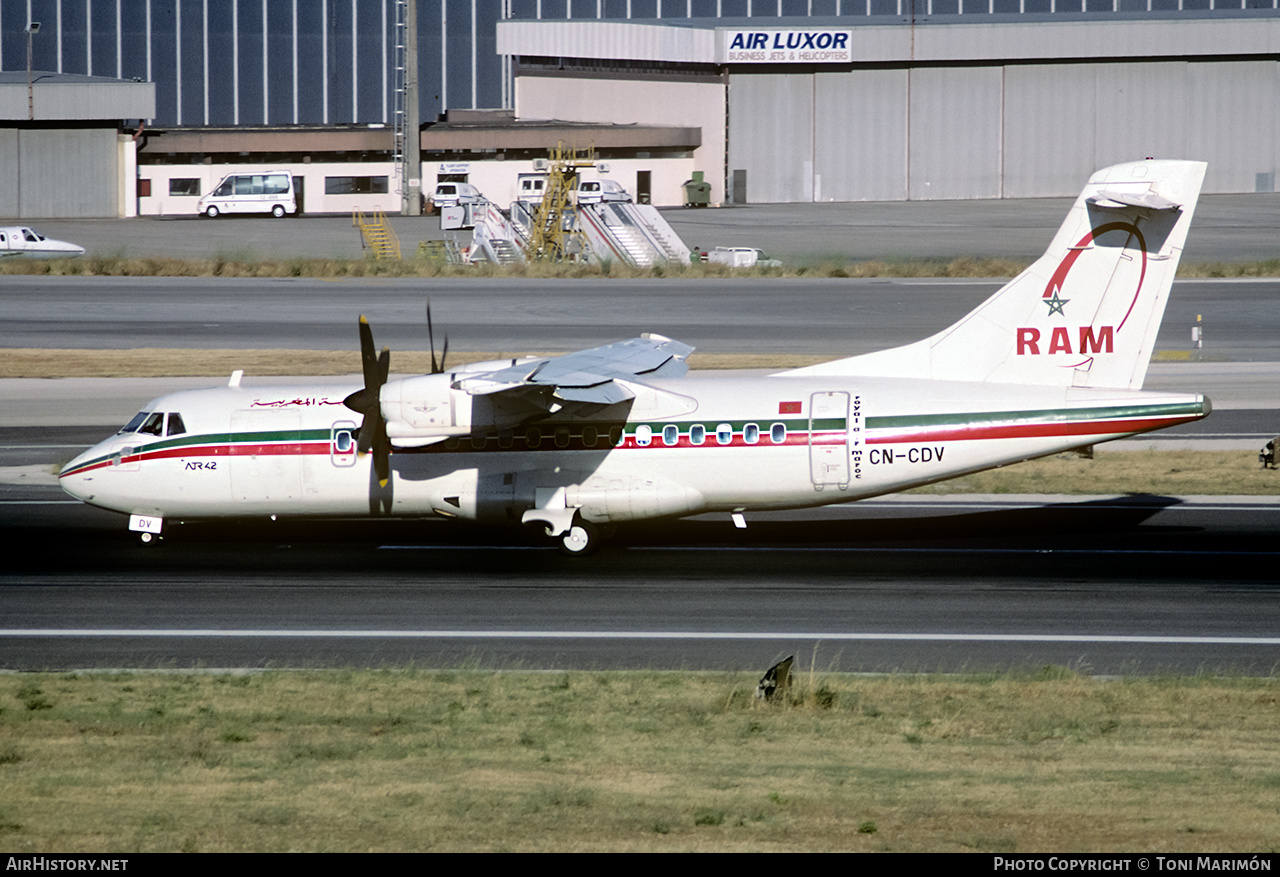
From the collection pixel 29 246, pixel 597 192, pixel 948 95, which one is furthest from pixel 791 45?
pixel 29 246

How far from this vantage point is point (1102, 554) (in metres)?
23.0

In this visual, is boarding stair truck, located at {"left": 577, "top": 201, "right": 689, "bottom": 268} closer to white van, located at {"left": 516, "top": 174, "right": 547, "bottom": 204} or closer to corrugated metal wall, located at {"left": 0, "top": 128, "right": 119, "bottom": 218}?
white van, located at {"left": 516, "top": 174, "right": 547, "bottom": 204}

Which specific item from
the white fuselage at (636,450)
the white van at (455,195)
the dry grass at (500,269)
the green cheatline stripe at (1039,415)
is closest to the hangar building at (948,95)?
the white van at (455,195)

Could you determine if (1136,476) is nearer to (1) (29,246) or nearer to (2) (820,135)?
(1) (29,246)

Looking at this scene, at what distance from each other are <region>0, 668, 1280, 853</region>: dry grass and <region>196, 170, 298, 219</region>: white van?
7289 centimetres

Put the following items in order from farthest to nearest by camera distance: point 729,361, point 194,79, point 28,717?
1. point 194,79
2. point 729,361
3. point 28,717

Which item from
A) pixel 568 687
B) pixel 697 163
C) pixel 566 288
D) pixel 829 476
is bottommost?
pixel 568 687

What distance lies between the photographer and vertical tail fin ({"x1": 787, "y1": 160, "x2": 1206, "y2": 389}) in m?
21.7

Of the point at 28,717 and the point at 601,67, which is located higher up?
the point at 601,67

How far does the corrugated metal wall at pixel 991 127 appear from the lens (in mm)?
88250

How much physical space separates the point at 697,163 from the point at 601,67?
10.3 metres

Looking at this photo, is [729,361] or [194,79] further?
[194,79]
